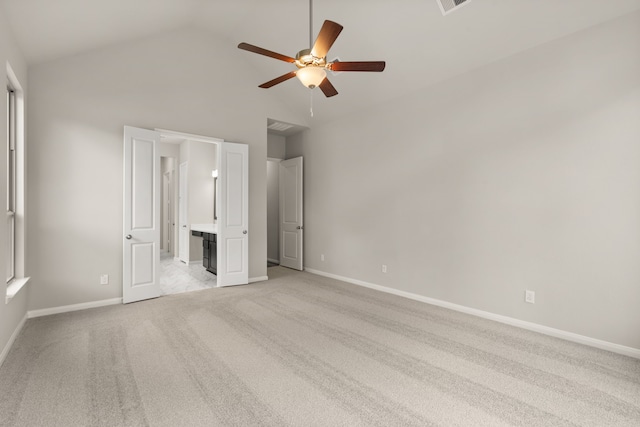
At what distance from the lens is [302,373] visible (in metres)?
2.41

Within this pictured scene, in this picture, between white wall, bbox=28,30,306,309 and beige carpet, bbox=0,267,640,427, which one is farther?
white wall, bbox=28,30,306,309

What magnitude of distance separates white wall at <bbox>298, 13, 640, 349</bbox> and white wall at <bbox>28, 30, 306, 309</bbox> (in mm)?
2826

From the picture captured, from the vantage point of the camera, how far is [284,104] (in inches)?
229

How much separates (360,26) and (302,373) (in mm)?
3816

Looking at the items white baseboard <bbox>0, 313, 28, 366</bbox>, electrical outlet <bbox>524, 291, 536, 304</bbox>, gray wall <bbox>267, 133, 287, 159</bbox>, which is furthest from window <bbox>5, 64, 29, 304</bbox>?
electrical outlet <bbox>524, 291, 536, 304</bbox>

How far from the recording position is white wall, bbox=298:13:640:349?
2852 mm

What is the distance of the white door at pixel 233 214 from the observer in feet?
16.5

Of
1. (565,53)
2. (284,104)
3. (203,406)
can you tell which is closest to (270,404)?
(203,406)

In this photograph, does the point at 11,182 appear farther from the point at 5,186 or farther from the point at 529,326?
the point at 529,326

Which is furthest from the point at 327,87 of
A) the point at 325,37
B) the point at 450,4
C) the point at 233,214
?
the point at 233,214

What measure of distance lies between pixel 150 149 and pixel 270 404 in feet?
12.1

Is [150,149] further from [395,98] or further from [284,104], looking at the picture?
[395,98]

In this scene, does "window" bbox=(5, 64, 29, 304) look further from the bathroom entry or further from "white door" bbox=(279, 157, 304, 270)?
"white door" bbox=(279, 157, 304, 270)

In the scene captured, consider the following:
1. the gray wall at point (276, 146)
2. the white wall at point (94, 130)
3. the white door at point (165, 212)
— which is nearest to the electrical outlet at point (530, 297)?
→ the white wall at point (94, 130)
